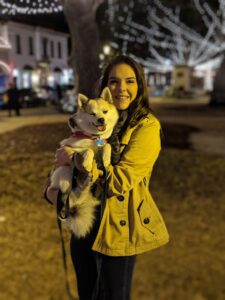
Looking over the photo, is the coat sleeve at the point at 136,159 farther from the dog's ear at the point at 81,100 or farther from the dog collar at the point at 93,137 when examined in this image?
the dog's ear at the point at 81,100

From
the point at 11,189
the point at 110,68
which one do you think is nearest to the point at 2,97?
the point at 11,189

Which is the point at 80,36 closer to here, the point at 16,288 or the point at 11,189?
the point at 11,189

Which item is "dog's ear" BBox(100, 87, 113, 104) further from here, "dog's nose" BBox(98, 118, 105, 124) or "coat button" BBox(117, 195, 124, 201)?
"coat button" BBox(117, 195, 124, 201)

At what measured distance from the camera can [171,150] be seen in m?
10.8

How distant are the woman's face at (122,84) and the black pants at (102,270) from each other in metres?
0.76

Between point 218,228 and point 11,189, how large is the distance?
3509mm

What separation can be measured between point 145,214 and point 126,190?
237 mm

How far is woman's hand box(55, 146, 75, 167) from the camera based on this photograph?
2312mm

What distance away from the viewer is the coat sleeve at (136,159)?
90.9 inches

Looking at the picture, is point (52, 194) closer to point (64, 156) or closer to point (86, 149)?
point (64, 156)

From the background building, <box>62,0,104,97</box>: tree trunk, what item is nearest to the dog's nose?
<box>62,0,104,97</box>: tree trunk

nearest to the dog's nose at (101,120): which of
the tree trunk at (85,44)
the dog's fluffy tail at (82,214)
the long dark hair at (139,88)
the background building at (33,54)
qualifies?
the long dark hair at (139,88)

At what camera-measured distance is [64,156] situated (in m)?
2.34

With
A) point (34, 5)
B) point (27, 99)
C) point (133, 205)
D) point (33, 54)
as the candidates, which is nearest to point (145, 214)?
point (133, 205)
